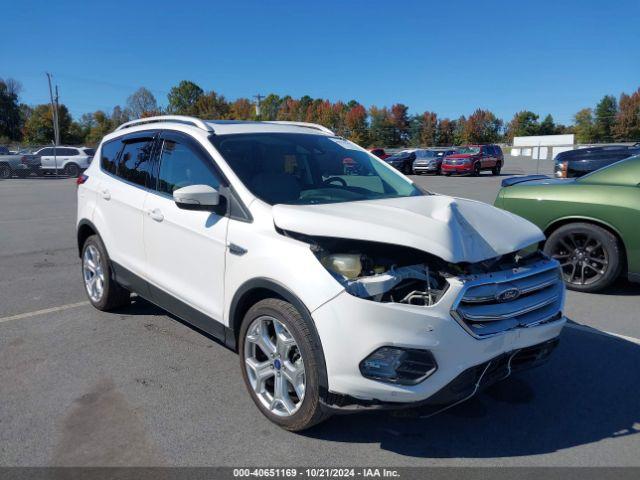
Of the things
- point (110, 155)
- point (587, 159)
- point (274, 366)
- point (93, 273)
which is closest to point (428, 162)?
point (587, 159)

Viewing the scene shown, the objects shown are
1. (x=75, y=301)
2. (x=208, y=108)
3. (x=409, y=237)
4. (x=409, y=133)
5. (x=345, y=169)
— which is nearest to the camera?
(x=409, y=237)

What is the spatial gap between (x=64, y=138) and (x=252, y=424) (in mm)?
85522

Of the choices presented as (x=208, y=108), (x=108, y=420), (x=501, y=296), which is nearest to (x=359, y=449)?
(x=501, y=296)

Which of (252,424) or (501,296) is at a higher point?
(501,296)

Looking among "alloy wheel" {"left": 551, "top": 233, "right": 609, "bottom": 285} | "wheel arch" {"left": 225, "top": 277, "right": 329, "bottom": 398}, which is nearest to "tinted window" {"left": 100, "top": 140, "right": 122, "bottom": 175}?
"wheel arch" {"left": 225, "top": 277, "right": 329, "bottom": 398}

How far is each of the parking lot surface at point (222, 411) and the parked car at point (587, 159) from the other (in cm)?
1111

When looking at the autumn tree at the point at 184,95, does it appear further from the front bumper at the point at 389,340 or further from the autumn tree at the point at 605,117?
the front bumper at the point at 389,340

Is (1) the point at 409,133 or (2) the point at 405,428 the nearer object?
(2) the point at 405,428

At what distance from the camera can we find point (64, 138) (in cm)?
7806

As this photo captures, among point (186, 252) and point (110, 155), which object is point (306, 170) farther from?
point (110, 155)

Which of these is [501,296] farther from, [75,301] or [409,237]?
[75,301]

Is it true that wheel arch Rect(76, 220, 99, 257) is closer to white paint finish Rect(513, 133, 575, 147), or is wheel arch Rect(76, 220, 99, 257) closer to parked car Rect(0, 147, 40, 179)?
parked car Rect(0, 147, 40, 179)

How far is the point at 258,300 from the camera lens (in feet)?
10.6

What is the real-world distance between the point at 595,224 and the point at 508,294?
12.2 ft
